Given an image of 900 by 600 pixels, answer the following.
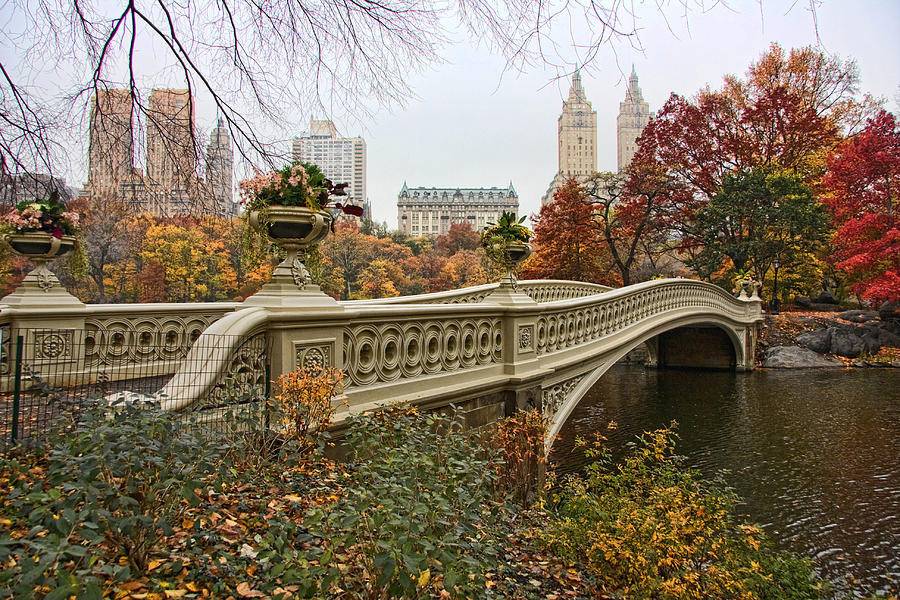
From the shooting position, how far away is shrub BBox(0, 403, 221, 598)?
1.84m

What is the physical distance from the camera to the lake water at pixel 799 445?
21.1 feet

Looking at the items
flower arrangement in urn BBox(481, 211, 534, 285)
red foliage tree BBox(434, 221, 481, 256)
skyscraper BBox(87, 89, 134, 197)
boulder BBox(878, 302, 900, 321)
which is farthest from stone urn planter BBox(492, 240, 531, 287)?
red foliage tree BBox(434, 221, 481, 256)

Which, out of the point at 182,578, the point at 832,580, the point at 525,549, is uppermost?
the point at 182,578

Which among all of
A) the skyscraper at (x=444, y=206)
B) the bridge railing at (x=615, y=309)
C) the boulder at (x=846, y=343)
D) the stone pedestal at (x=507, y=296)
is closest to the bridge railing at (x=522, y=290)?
the bridge railing at (x=615, y=309)

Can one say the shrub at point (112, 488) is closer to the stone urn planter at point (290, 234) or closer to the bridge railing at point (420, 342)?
the bridge railing at point (420, 342)

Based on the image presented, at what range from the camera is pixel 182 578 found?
91.0 inches

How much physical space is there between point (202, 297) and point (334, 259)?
7.68 meters

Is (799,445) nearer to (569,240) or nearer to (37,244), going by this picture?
(37,244)

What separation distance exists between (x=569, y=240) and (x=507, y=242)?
1908 cm

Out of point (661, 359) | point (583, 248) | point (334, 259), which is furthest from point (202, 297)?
point (661, 359)

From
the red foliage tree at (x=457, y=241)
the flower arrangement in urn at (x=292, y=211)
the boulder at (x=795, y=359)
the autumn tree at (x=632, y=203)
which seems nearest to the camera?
the flower arrangement in urn at (x=292, y=211)

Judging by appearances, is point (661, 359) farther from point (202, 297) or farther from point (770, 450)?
point (202, 297)

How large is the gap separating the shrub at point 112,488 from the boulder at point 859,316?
26053 mm

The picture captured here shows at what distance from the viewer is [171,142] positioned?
12.3 ft
